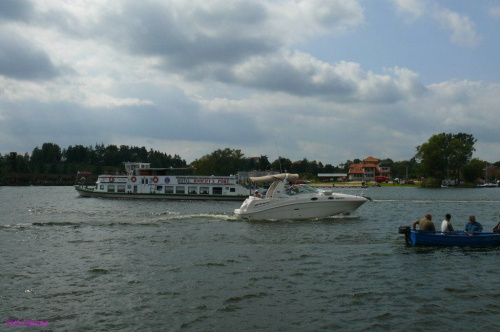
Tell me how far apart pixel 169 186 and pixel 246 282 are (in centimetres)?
6073

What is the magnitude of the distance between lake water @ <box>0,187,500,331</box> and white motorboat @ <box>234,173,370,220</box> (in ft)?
18.6

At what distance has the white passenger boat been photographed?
251 ft

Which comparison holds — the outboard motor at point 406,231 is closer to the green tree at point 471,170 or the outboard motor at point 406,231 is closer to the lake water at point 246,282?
the lake water at point 246,282

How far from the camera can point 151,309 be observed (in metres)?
15.6

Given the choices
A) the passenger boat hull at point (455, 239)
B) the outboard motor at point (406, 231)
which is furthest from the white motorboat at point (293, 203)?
the passenger boat hull at point (455, 239)

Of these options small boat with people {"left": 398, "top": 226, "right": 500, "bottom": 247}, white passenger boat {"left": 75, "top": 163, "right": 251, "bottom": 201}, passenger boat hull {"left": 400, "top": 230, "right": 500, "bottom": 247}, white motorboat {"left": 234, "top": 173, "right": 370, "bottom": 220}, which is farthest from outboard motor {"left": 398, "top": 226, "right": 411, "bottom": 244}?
white passenger boat {"left": 75, "top": 163, "right": 251, "bottom": 201}

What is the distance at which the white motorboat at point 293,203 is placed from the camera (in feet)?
125

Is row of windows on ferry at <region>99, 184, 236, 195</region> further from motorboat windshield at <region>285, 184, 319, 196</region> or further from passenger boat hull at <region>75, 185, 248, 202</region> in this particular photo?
motorboat windshield at <region>285, 184, 319, 196</region>

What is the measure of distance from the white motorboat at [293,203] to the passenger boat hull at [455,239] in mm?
13020

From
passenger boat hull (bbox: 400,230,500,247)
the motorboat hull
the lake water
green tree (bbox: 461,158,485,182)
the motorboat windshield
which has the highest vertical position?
green tree (bbox: 461,158,485,182)

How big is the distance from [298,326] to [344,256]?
10.7 m

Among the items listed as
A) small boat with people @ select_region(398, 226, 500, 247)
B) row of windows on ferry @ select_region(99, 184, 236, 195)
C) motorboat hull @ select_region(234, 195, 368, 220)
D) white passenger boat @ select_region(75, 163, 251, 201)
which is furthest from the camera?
row of windows on ferry @ select_region(99, 184, 236, 195)

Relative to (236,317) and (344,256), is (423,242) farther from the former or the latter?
(236,317)

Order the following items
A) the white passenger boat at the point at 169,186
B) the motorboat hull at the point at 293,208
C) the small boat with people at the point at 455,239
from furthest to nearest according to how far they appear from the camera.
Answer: the white passenger boat at the point at 169,186, the motorboat hull at the point at 293,208, the small boat with people at the point at 455,239
